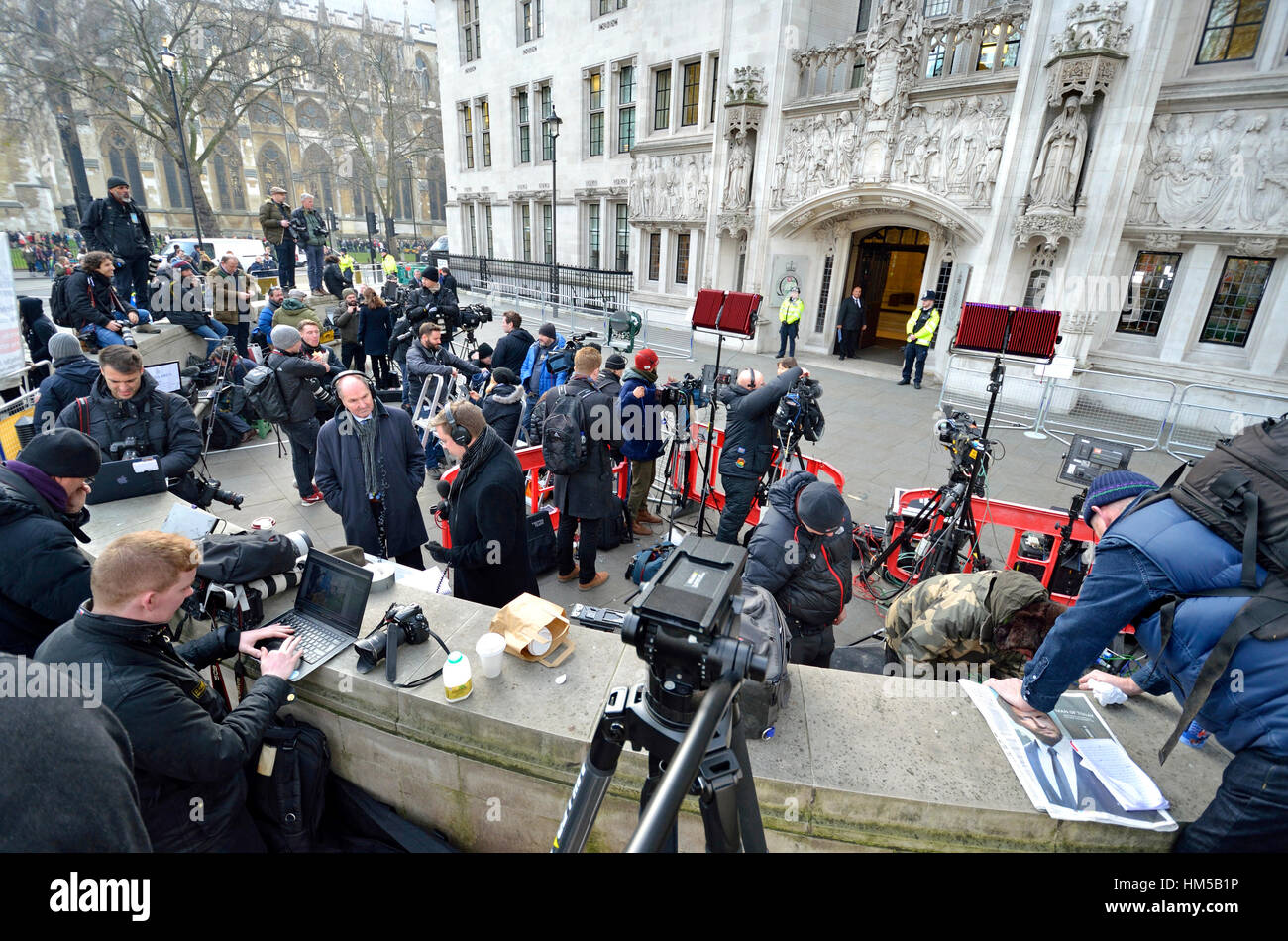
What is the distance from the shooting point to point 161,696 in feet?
Result: 6.07

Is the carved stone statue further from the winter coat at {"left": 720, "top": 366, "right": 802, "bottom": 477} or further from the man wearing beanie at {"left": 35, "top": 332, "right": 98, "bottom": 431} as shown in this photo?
the man wearing beanie at {"left": 35, "top": 332, "right": 98, "bottom": 431}

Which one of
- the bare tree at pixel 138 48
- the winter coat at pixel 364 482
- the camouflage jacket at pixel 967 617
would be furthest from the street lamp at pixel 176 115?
the camouflage jacket at pixel 967 617

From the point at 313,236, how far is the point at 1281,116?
61.9ft

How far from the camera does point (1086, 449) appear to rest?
4.96 meters

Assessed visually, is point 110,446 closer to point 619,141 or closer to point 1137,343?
point 1137,343

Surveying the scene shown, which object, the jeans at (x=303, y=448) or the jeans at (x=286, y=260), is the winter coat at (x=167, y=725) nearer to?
the jeans at (x=303, y=448)

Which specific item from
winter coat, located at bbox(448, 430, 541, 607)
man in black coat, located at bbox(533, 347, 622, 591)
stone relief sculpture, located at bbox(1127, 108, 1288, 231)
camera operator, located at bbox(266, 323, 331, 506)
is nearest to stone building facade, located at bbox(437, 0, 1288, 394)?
stone relief sculpture, located at bbox(1127, 108, 1288, 231)

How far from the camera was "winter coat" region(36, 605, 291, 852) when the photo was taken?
1.81 meters

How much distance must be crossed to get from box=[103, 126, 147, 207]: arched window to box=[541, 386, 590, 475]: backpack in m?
56.9

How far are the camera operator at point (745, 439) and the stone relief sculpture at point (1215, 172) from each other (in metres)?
9.68

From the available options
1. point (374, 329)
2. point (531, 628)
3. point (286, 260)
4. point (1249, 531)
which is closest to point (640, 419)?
point (531, 628)

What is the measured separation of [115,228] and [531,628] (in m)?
11.6

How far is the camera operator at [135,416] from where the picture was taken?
14.2 ft
